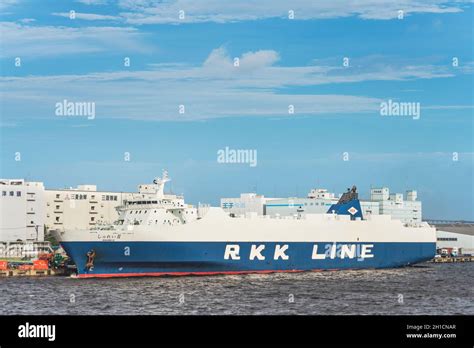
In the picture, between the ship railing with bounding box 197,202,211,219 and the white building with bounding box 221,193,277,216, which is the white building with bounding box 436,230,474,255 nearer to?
the white building with bounding box 221,193,277,216

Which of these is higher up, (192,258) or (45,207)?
(45,207)

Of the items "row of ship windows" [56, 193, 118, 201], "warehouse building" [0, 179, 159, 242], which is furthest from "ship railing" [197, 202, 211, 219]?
"row of ship windows" [56, 193, 118, 201]

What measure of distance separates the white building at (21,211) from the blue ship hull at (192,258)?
3366 cm

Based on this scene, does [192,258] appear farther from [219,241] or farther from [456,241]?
[456,241]

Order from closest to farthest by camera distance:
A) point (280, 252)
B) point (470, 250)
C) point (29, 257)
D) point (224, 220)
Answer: point (224, 220)
point (280, 252)
point (29, 257)
point (470, 250)

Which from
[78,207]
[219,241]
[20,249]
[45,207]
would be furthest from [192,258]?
[78,207]

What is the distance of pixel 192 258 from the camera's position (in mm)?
44031

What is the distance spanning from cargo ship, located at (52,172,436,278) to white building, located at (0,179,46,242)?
30.4 m

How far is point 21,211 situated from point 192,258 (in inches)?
1484

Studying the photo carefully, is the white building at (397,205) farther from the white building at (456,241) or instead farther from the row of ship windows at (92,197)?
the row of ship windows at (92,197)
